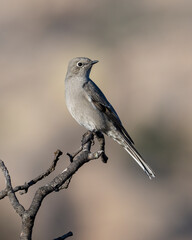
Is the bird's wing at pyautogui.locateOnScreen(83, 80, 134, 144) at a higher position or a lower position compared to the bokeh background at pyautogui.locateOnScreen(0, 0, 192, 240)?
lower

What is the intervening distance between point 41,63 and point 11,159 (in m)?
6.41

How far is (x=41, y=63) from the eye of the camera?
2555cm

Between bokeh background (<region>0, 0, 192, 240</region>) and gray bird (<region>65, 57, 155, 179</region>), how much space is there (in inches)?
337

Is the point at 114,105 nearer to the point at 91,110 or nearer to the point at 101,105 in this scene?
the point at 101,105

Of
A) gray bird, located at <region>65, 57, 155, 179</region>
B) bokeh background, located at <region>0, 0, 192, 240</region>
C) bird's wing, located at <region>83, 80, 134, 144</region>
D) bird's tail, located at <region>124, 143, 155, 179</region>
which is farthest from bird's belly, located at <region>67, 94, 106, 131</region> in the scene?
bokeh background, located at <region>0, 0, 192, 240</region>

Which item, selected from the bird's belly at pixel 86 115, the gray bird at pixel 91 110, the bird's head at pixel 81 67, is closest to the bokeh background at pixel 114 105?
the bird's head at pixel 81 67

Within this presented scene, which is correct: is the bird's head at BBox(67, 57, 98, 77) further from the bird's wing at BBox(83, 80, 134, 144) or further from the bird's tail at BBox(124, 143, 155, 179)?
the bird's tail at BBox(124, 143, 155, 179)

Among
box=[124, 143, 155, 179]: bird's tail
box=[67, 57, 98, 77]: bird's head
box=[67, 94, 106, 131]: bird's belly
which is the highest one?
box=[67, 57, 98, 77]: bird's head

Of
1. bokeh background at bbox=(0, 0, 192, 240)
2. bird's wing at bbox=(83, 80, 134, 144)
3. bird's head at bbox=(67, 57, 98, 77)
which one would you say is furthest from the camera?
bokeh background at bbox=(0, 0, 192, 240)

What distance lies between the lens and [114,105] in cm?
2205

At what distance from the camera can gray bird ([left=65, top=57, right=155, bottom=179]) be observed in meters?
8.79

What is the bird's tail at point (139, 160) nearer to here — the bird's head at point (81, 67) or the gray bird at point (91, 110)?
the gray bird at point (91, 110)

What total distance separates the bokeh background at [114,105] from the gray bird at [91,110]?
28.1 ft

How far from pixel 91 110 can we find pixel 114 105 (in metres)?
13.1
